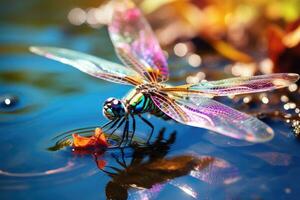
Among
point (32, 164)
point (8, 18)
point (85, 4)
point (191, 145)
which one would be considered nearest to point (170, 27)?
point (85, 4)

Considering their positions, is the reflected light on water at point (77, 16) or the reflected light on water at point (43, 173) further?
the reflected light on water at point (77, 16)

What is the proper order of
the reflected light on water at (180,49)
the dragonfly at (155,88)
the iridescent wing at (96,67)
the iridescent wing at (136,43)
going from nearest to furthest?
the dragonfly at (155,88)
the iridescent wing at (96,67)
the iridescent wing at (136,43)
the reflected light on water at (180,49)

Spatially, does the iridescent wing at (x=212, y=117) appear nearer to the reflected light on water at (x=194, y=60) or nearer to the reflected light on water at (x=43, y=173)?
the reflected light on water at (x=43, y=173)

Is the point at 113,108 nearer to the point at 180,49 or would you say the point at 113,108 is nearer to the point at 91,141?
the point at 91,141

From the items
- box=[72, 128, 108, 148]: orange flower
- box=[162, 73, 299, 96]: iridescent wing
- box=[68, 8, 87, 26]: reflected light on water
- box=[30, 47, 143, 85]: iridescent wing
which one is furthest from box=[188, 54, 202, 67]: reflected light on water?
box=[72, 128, 108, 148]: orange flower

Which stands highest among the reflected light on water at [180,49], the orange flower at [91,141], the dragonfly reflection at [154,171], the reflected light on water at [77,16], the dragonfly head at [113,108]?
the reflected light on water at [77,16]

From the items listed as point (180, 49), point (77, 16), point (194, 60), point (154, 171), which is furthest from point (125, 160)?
point (77, 16)

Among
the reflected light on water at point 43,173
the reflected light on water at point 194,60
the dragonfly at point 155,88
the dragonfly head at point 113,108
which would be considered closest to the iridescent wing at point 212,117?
the dragonfly at point 155,88

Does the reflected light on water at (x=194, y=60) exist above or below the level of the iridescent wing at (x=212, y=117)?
above
